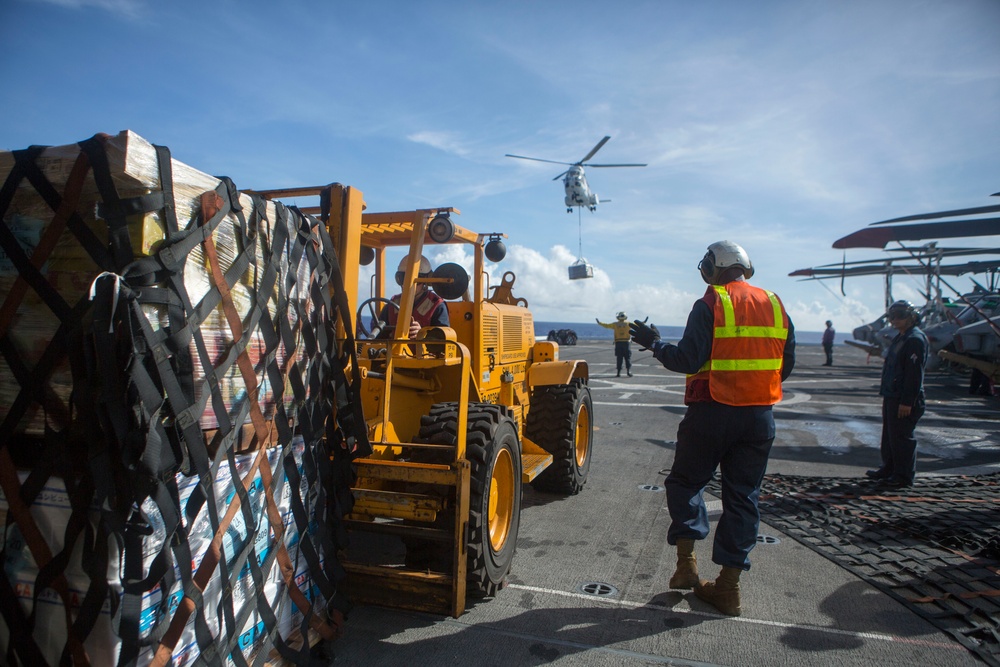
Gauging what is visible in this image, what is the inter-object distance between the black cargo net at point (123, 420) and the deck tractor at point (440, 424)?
950 mm

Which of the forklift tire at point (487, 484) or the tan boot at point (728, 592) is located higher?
the forklift tire at point (487, 484)

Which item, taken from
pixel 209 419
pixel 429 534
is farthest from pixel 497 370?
pixel 209 419

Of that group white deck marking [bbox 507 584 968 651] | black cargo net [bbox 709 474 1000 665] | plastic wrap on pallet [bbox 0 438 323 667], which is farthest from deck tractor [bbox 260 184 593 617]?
black cargo net [bbox 709 474 1000 665]

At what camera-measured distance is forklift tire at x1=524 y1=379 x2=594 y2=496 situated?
5898 mm

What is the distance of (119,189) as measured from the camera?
2064mm

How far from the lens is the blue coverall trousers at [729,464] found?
3.66m

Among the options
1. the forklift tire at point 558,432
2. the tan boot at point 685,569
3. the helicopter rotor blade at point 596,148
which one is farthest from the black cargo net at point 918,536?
the helicopter rotor blade at point 596,148

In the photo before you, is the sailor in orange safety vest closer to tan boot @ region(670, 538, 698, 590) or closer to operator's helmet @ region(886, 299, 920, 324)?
tan boot @ region(670, 538, 698, 590)

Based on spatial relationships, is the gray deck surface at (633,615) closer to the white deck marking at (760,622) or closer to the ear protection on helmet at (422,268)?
the white deck marking at (760,622)

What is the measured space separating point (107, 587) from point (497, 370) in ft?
12.8

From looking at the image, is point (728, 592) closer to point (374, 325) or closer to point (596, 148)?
point (374, 325)

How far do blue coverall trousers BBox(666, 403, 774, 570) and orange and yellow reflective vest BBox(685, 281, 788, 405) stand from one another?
96mm

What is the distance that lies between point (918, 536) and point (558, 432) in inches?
120

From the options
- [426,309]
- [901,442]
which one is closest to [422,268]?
[426,309]
